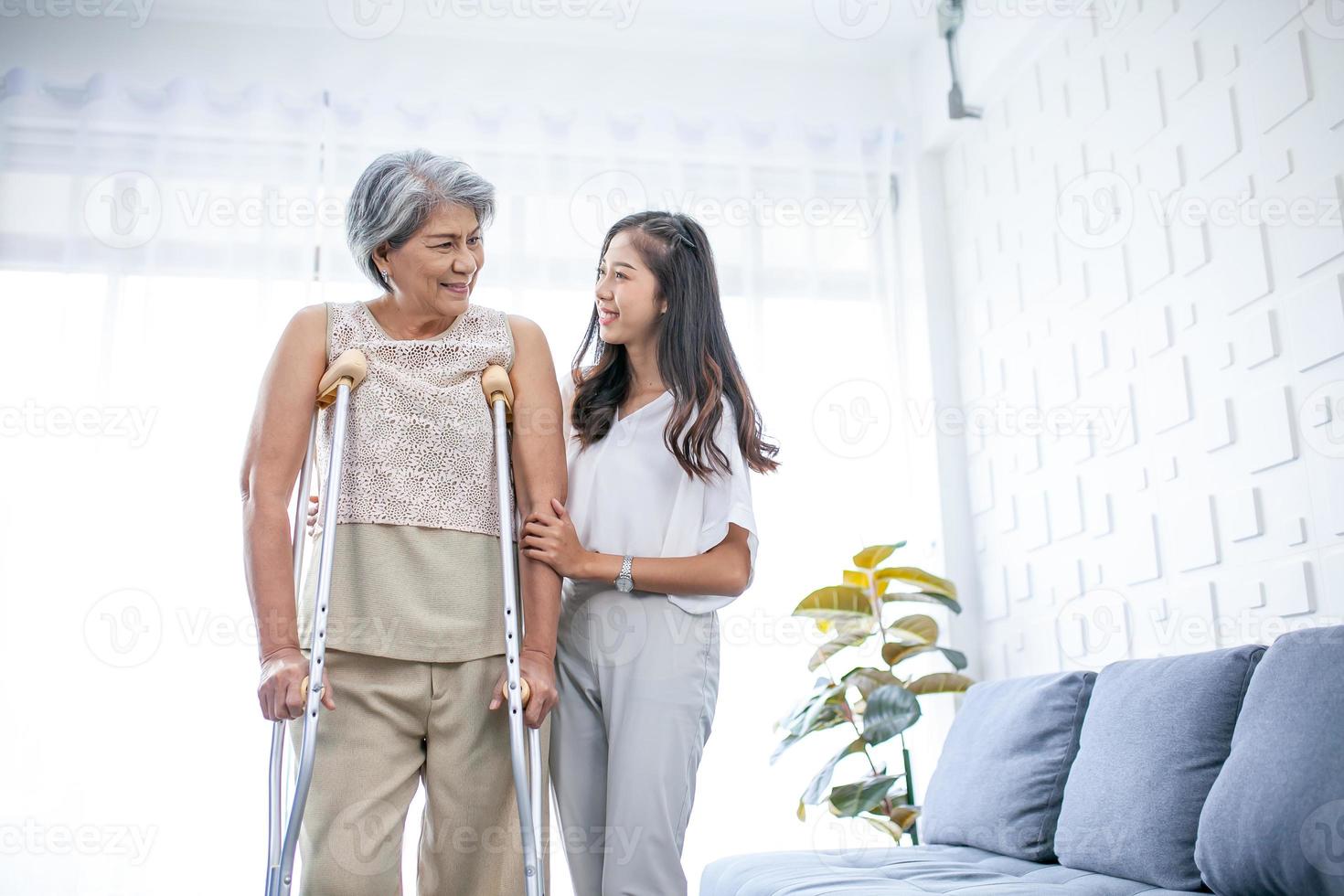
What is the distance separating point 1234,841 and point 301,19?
410 cm

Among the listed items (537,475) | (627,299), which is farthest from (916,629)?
(537,475)

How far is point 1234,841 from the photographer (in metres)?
1.82

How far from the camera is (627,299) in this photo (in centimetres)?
208

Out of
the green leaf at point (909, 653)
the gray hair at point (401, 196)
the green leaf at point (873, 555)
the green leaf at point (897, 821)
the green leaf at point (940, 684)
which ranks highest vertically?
the gray hair at point (401, 196)

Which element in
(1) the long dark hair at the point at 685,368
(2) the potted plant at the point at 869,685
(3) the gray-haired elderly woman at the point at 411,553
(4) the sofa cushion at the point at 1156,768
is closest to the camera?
(3) the gray-haired elderly woman at the point at 411,553

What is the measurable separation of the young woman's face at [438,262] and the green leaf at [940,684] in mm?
2379

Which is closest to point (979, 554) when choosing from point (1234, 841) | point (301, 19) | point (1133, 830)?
point (1133, 830)

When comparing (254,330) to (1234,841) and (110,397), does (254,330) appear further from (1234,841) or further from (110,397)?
(1234,841)

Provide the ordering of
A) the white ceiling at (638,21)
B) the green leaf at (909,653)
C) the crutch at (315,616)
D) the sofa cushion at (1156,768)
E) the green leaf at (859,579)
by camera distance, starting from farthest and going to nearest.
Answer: the white ceiling at (638,21)
the green leaf at (859,579)
the green leaf at (909,653)
the sofa cushion at (1156,768)
the crutch at (315,616)

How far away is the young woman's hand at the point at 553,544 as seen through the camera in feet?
5.69

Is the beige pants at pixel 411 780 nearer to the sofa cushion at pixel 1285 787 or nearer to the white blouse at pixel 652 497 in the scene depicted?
the white blouse at pixel 652 497

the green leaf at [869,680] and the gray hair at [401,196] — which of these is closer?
the gray hair at [401,196]

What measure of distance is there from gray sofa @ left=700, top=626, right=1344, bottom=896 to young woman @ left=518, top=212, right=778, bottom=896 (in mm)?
604

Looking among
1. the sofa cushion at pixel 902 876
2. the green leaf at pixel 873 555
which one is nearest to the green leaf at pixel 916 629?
the green leaf at pixel 873 555
